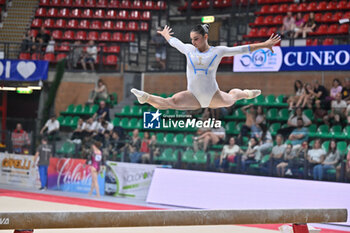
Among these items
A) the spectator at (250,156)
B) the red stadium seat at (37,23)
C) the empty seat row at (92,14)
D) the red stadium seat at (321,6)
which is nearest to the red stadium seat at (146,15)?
the empty seat row at (92,14)

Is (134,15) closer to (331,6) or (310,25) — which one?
(310,25)

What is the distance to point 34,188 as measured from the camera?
57.7 feet

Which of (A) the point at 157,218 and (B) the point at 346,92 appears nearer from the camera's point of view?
(A) the point at 157,218

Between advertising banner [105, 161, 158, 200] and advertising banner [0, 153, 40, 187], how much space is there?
287 centimetres

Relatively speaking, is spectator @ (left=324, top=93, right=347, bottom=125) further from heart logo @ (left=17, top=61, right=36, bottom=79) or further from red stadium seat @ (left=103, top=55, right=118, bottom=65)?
heart logo @ (left=17, top=61, right=36, bottom=79)

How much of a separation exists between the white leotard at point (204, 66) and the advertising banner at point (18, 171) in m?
12.4

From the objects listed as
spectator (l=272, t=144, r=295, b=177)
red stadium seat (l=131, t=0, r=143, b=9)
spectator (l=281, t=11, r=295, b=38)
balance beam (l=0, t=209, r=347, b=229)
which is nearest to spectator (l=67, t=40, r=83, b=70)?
red stadium seat (l=131, t=0, r=143, b=9)

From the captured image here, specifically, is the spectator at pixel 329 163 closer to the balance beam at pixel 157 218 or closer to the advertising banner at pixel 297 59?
the advertising banner at pixel 297 59

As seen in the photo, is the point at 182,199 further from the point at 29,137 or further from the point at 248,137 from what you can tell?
the point at 29,137

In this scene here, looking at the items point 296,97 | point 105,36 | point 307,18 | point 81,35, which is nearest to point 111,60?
point 105,36

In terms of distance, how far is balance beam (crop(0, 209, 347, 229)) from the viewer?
257 inches

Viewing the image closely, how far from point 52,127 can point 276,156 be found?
7.16 metres

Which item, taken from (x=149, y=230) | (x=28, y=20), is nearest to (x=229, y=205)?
(x=149, y=230)

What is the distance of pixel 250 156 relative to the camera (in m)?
12.6
